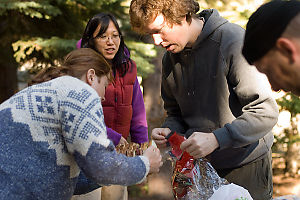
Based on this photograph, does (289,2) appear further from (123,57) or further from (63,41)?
(63,41)

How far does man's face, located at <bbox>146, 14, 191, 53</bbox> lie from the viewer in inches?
94.6

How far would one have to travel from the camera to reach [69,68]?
2057mm

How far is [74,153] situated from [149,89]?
4.57 m

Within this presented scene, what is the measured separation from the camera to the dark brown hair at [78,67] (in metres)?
2.04

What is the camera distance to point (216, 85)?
2365 millimetres

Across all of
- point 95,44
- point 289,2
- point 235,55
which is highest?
point 289,2

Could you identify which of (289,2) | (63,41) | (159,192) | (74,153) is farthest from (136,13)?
(159,192)

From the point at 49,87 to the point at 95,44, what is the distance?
6.72 feet

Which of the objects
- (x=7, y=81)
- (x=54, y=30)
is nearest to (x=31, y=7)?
(x=54, y=30)

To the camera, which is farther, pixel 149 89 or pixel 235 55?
pixel 149 89

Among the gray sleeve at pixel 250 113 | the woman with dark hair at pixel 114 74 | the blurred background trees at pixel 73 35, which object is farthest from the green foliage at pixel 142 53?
the gray sleeve at pixel 250 113

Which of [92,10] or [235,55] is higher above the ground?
[235,55]

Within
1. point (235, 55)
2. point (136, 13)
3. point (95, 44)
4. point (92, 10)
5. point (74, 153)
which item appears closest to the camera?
point (74, 153)

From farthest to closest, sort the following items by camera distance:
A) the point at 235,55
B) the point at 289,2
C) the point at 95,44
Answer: the point at 95,44
the point at 235,55
the point at 289,2
